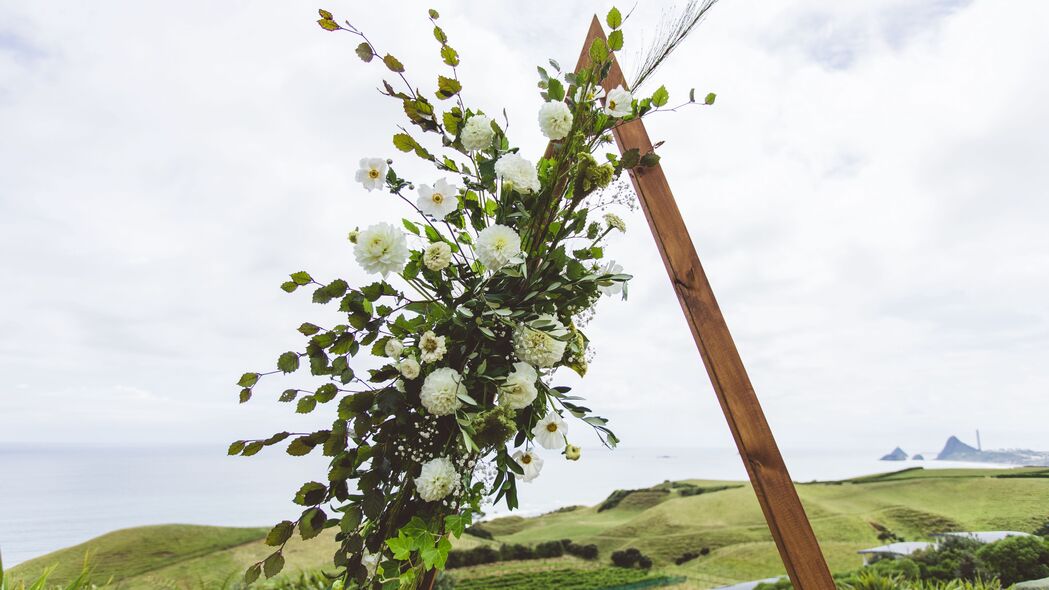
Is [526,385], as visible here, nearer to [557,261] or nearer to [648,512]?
[557,261]

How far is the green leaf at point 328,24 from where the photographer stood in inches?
53.6

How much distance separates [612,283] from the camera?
4.73 feet

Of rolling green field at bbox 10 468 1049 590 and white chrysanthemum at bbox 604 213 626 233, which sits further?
rolling green field at bbox 10 468 1049 590

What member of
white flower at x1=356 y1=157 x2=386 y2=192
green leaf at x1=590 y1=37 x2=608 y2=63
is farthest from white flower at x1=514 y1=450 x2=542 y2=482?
green leaf at x1=590 y1=37 x2=608 y2=63

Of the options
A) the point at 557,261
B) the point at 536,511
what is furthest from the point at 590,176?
the point at 536,511

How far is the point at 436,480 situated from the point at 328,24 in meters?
1.04

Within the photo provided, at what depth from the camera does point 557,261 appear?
142 cm

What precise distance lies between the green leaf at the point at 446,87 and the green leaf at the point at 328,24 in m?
0.25

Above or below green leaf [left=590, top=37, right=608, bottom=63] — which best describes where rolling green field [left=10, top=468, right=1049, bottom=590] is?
below

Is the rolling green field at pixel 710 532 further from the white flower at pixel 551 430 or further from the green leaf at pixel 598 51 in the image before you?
the green leaf at pixel 598 51

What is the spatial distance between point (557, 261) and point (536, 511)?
4.19 meters

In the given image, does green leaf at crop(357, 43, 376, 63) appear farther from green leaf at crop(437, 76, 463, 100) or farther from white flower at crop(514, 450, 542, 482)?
white flower at crop(514, 450, 542, 482)

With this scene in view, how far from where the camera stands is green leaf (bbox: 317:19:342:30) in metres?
1.36

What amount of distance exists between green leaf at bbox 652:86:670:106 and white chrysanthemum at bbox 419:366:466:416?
83 cm
